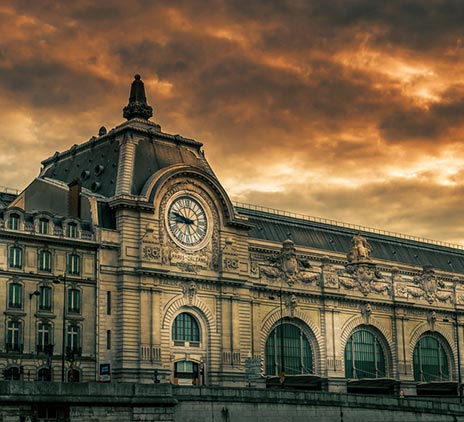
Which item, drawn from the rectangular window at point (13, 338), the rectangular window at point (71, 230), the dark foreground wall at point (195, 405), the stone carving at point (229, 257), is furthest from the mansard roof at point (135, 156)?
the dark foreground wall at point (195, 405)

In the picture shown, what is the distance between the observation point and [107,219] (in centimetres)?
9462

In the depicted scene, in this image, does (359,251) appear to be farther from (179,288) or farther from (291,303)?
(179,288)

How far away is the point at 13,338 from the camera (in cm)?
8475

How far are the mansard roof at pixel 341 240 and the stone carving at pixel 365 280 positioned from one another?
524 centimetres

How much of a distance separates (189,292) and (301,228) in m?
32.8

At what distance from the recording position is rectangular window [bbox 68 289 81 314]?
292 feet

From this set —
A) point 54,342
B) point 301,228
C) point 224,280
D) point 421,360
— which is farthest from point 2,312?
point 421,360

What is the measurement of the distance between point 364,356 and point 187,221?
32.6 metres

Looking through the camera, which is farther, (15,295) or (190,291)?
(190,291)

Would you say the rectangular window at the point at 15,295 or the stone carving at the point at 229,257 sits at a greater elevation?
the stone carving at the point at 229,257

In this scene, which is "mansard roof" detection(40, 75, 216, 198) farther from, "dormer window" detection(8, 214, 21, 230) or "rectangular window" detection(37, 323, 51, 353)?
"rectangular window" detection(37, 323, 51, 353)

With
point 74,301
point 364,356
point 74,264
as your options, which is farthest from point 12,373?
point 364,356

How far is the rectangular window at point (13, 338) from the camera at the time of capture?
277 feet

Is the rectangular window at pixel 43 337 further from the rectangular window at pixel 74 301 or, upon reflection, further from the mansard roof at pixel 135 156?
the mansard roof at pixel 135 156
